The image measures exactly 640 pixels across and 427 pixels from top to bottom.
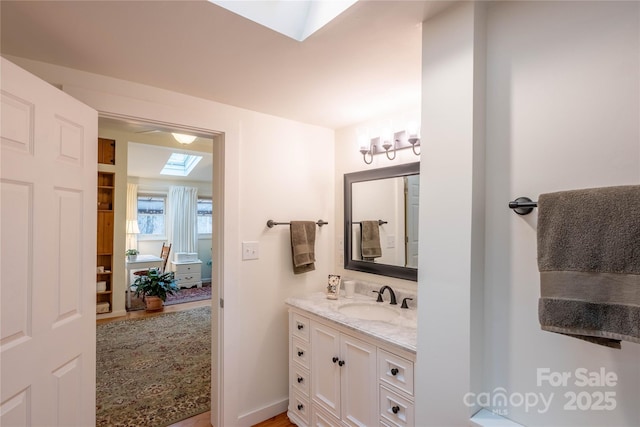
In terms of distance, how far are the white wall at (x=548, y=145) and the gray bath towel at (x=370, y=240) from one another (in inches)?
45.5

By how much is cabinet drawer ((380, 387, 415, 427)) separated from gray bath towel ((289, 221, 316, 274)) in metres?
1.02

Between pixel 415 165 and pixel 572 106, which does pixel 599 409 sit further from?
pixel 415 165

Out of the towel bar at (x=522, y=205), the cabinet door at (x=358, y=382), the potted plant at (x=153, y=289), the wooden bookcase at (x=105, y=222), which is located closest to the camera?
the towel bar at (x=522, y=205)

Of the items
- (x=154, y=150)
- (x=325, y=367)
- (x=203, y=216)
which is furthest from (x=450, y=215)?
(x=203, y=216)

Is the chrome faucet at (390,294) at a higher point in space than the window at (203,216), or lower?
lower

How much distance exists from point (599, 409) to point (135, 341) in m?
3.96

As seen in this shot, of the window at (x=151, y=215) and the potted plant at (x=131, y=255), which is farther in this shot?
the window at (x=151, y=215)

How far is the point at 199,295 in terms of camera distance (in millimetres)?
5750

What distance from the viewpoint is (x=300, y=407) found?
2143 millimetres

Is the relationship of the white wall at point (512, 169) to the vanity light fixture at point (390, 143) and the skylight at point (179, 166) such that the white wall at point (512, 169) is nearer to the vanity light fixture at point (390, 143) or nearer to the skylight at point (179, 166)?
the vanity light fixture at point (390, 143)

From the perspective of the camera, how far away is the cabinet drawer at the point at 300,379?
6.83 ft

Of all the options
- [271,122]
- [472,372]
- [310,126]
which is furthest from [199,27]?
[472,372]

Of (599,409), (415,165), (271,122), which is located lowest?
(599,409)

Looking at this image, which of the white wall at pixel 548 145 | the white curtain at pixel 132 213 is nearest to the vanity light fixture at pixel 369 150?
the white wall at pixel 548 145
